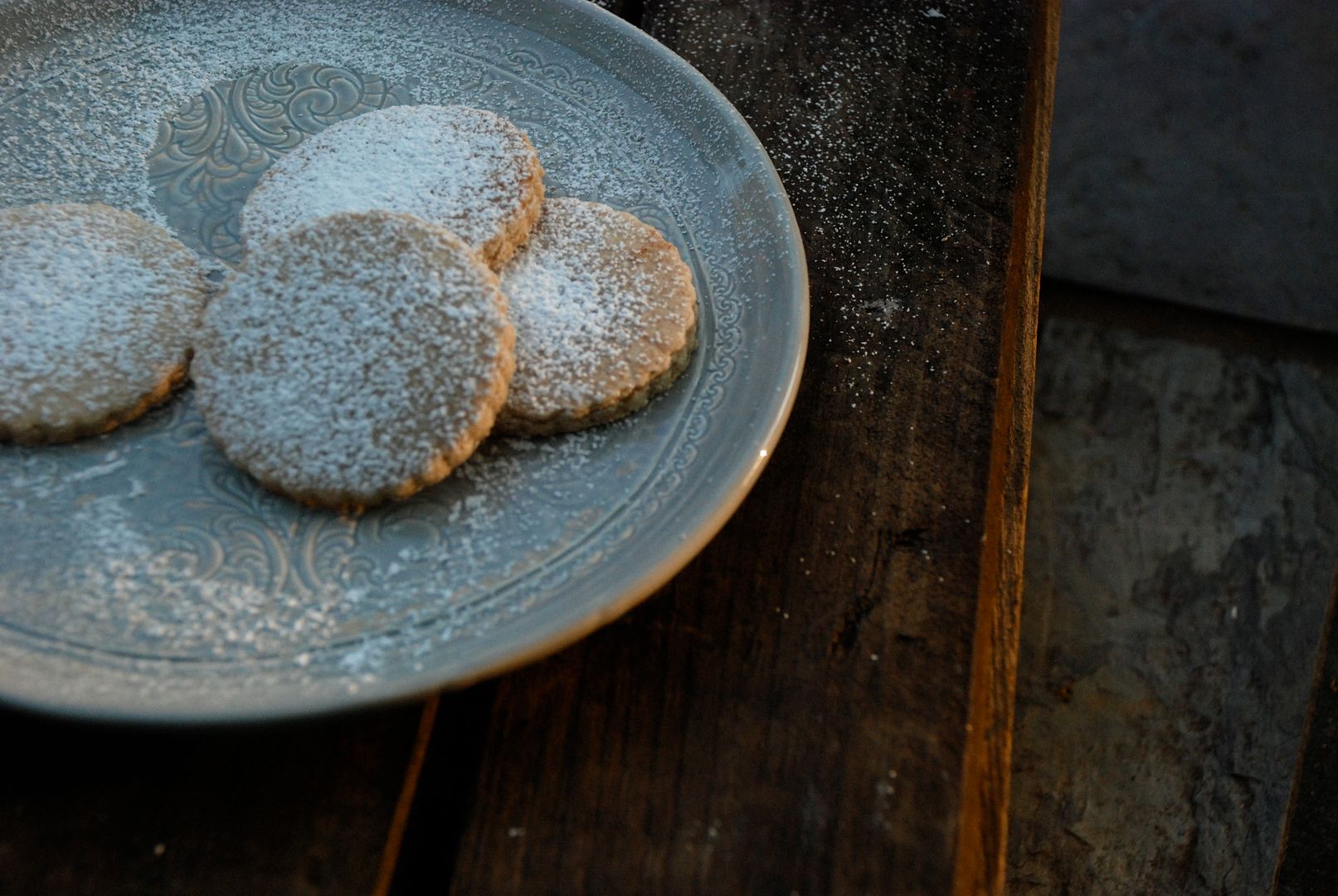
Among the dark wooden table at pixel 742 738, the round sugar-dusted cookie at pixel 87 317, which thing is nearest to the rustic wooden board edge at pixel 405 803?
the dark wooden table at pixel 742 738

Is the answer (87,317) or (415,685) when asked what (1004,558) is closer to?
(415,685)

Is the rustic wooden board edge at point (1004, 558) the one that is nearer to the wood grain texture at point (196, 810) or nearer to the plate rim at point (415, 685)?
the plate rim at point (415, 685)

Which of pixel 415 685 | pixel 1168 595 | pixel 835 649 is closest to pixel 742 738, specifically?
pixel 835 649

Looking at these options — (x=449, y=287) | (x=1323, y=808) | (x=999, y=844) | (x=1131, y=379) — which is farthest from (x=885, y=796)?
(x=1131, y=379)

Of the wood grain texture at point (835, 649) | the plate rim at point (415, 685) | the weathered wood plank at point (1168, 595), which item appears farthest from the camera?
the weathered wood plank at point (1168, 595)

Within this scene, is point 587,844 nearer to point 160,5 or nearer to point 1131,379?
point 160,5

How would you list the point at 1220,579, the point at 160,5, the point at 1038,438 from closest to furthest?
the point at 160,5, the point at 1220,579, the point at 1038,438
